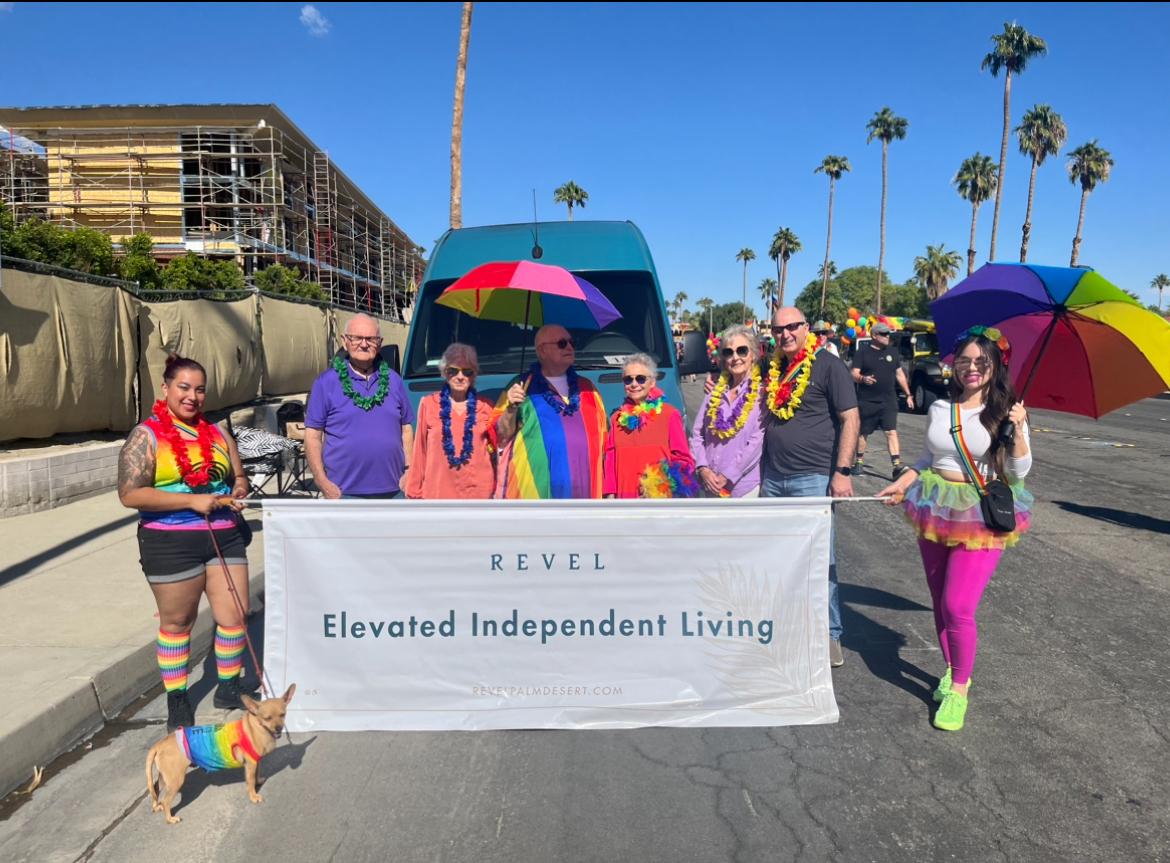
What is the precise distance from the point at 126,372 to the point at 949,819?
32.3ft

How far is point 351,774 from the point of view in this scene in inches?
134

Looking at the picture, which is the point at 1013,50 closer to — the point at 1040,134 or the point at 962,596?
the point at 1040,134

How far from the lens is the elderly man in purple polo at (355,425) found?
14.3ft

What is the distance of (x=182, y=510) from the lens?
11.3 ft

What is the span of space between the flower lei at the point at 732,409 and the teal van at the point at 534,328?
89cm

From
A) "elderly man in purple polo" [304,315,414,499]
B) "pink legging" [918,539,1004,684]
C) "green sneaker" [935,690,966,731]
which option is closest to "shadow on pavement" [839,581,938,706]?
"green sneaker" [935,690,966,731]

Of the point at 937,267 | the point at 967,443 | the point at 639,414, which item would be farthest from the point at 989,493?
the point at 937,267

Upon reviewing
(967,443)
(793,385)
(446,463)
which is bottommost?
(446,463)

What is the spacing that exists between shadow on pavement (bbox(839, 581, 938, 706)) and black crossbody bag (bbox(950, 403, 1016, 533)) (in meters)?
1.08

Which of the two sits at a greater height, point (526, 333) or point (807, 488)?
point (526, 333)

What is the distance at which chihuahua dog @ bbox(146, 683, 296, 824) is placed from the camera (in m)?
2.96

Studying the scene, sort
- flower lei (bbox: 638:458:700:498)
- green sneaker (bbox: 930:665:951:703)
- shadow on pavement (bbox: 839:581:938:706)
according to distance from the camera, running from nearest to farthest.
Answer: green sneaker (bbox: 930:665:951:703) < flower lei (bbox: 638:458:700:498) < shadow on pavement (bbox: 839:581:938:706)

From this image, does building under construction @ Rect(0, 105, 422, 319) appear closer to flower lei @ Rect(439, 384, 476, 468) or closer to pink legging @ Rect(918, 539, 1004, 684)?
flower lei @ Rect(439, 384, 476, 468)

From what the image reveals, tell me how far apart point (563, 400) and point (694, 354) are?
1.85 meters
